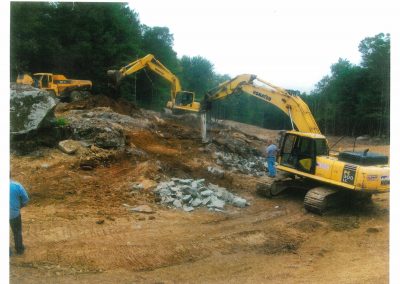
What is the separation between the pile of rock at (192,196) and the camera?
1059cm

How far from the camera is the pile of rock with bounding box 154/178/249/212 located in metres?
10.6

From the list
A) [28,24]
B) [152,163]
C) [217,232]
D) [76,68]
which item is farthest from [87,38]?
[217,232]

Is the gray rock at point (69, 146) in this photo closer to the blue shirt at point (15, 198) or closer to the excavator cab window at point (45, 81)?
the blue shirt at point (15, 198)

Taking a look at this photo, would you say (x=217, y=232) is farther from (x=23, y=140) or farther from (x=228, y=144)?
(x=228, y=144)

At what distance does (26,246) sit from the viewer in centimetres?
738

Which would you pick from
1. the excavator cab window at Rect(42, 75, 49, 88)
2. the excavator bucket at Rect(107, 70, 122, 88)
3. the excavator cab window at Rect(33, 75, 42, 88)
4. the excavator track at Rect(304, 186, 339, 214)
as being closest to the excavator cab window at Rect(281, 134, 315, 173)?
the excavator track at Rect(304, 186, 339, 214)

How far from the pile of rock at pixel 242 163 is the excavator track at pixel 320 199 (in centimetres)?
473

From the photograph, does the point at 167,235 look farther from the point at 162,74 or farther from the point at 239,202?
the point at 162,74

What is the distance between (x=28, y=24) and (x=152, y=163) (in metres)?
5.55

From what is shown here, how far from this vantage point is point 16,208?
22.6 ft

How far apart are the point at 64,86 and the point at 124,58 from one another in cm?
420
